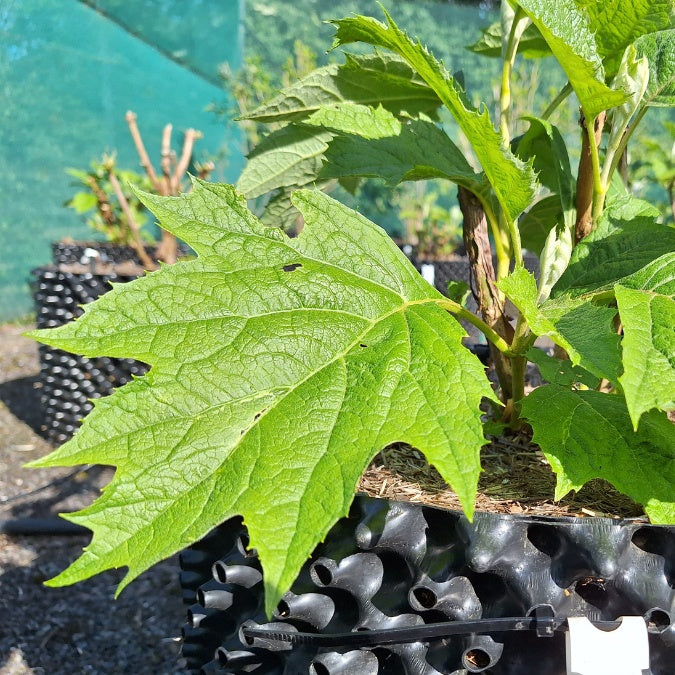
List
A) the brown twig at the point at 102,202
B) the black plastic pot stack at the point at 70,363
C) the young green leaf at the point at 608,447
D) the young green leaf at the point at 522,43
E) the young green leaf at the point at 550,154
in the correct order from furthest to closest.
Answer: the brown twig at the point at 102,202 < the black plastic pot stack at the point at 70,363 < the young green leaf at the point at 522,43 < the young green leaf at the point at 550,154 < the young green leaf at the point at 608,447

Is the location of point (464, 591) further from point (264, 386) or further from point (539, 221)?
point (539, 221)

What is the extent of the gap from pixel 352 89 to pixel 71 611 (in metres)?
1.43

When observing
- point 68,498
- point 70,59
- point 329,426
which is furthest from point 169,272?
point 70,59

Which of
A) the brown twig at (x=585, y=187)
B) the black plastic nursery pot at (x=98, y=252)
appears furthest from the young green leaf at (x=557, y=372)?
the black plastic nursery pot at (x=98, y=252)

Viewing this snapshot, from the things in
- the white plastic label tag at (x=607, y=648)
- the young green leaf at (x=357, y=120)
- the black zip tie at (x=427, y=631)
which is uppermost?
the young green leaf at (x=357, y=120)

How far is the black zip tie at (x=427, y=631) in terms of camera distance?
55 cm

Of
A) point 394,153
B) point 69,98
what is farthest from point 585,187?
point 69,98

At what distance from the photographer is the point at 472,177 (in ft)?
2.44

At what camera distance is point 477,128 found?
1.98ft

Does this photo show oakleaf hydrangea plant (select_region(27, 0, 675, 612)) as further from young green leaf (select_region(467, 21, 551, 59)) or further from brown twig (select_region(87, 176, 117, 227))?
brown twig (select_region(87, 176, 117, 227))

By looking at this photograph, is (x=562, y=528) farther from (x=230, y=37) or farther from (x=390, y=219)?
(x=230, y=37)

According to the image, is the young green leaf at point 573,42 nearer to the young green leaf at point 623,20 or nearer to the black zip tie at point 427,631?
the young green leaf at point 623,20

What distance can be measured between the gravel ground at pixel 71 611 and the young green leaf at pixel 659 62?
1191 mm

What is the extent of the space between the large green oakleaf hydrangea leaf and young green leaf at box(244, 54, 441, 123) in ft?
0.96
